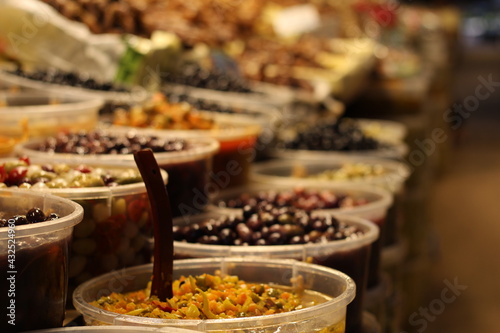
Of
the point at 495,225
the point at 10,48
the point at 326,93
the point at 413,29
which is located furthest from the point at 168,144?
the point at 413,29

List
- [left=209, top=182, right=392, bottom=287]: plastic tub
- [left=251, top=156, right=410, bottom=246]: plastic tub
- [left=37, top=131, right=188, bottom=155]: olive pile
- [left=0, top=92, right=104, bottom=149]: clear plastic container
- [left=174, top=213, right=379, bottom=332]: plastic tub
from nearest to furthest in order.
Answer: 1. [left=174, top=213, right=379, bottom=332]: plastic tub
2. [left=37, top=131, right=188, bottom=155]: olive pile
3. [left=0, top=92, right=104, bottom=149]: clear plastic container
4. [left=209, top=182, right=392, bottom=287]: plastic tub
5. [left=251, top=156, right=410, bottom=246]: plastic tub

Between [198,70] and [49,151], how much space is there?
4.76 feet

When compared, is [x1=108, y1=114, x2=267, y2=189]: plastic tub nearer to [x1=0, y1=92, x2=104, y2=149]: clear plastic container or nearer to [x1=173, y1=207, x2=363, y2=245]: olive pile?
[x1=0, y1=92, x2=104, y2=149]: clear plastic container

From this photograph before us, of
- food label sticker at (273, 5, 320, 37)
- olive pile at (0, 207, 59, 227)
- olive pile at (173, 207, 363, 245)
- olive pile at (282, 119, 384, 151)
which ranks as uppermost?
food label sticker at (273, 5, 320, 37)

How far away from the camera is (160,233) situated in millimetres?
1265

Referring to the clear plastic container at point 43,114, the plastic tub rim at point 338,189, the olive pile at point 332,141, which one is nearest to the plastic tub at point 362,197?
the plastic tub rim at point 338,189

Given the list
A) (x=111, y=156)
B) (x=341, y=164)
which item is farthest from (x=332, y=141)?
(x=111, y=156)

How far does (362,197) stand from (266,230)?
761 mm

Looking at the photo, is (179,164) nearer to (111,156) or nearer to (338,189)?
(111,156)

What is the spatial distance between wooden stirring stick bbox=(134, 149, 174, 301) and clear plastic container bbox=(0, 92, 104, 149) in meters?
0.73

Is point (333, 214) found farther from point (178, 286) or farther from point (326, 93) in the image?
point (326, 93)

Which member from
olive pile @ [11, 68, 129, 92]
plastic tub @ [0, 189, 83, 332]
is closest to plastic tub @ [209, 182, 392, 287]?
olive pile @ [11, 68, 129, 92]

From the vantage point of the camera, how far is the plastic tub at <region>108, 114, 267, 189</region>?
2.09 m

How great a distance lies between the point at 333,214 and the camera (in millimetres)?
1930
